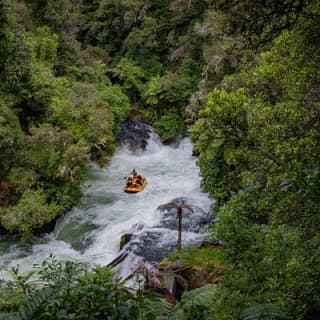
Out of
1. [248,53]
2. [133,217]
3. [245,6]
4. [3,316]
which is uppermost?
[133,217]

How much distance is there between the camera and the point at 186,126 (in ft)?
68.3

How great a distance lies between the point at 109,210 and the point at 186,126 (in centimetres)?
883

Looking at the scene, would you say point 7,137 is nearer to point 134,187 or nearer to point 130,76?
point 134,187

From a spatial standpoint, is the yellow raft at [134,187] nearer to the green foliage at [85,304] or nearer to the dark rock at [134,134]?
the dark rock at [134,134]

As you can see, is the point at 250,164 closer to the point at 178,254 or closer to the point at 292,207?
the point at 292,207

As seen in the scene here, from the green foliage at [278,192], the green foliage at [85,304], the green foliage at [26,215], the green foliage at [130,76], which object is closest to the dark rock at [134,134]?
the green foliage at [130,76]

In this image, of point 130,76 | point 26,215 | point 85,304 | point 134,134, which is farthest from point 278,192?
point 130,76

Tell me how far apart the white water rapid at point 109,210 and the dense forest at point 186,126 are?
0.58 metres

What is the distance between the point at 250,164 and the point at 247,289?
173cm

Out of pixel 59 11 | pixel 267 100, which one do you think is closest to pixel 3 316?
pixel 267 100

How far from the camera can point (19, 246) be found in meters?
11.4

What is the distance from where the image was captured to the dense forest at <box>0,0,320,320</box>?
141 inches

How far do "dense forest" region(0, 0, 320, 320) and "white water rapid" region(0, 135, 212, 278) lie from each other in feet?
1.89

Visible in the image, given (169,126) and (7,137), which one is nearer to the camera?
(7,137)
